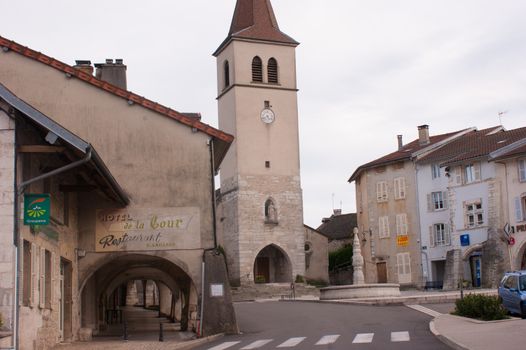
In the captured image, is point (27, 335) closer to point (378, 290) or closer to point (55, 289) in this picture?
point (55, 289)

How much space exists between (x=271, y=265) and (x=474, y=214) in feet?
55.9

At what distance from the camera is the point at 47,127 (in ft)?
52.8

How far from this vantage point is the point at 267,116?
62.7 meters

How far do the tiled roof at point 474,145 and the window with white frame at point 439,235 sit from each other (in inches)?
161

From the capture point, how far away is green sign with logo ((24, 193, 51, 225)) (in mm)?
16391

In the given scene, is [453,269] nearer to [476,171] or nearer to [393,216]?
[476,171]

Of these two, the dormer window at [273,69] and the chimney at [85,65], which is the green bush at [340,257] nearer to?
the dormer window at [273,69]

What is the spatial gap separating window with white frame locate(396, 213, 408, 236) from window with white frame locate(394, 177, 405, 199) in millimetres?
1292

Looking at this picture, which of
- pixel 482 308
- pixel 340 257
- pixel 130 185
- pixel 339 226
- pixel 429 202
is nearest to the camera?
pixel 482 308

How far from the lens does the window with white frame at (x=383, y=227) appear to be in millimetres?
59338

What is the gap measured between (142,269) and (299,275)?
2866 cm

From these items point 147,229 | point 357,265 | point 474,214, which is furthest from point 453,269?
point 147,229

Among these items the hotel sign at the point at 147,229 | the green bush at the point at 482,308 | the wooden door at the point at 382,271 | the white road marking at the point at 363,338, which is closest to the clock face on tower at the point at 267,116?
the wooden door at the point at 382,271

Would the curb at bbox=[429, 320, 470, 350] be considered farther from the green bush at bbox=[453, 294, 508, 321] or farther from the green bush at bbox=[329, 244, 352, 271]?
the green bush at bbox=[329, 244, 352, 271]
